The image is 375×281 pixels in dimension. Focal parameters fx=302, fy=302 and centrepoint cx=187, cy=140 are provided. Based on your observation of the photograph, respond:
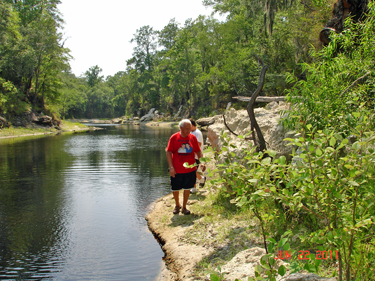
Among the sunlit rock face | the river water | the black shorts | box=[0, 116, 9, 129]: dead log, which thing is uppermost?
the sunlit rock face

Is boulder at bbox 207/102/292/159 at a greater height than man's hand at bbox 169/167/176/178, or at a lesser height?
greater

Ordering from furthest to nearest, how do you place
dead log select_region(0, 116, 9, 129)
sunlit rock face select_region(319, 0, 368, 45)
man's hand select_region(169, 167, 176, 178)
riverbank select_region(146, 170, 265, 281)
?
dead log select_region(0, 116, 9, 129) → sunlit rock face select_region(319, 0, 368, 45) → man's hand select_region(169, 167, 176, 178) → riverbank select_region(146, 170, 265, 281)

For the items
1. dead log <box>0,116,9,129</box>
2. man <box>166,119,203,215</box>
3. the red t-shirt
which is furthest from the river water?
dead log <box>0,116,9,129</box>

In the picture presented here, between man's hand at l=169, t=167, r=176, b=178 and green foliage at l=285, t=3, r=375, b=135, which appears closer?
green foliage at l=285, t=3, r=375, b=135

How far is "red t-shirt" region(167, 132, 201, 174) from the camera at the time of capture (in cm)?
618

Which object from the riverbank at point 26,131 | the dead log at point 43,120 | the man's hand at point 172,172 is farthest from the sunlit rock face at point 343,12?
the dead log at point 43,120

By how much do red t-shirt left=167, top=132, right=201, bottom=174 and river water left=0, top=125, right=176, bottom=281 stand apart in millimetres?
1578

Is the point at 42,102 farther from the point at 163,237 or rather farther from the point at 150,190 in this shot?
the point at 163,237

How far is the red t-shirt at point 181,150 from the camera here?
6.18m

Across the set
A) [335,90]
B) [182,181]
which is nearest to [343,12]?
[335,90]

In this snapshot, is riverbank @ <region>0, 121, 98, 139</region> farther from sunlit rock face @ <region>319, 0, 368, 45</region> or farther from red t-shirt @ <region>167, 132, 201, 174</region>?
sunlit rock face @ <region>319, 0, 368, 45</region>

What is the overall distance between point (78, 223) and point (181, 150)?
10.4ft

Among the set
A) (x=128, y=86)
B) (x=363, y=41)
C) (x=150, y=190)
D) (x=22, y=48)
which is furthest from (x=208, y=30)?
(x=363, y=41)

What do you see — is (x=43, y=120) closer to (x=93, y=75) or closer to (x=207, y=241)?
(x=207, y=241)
